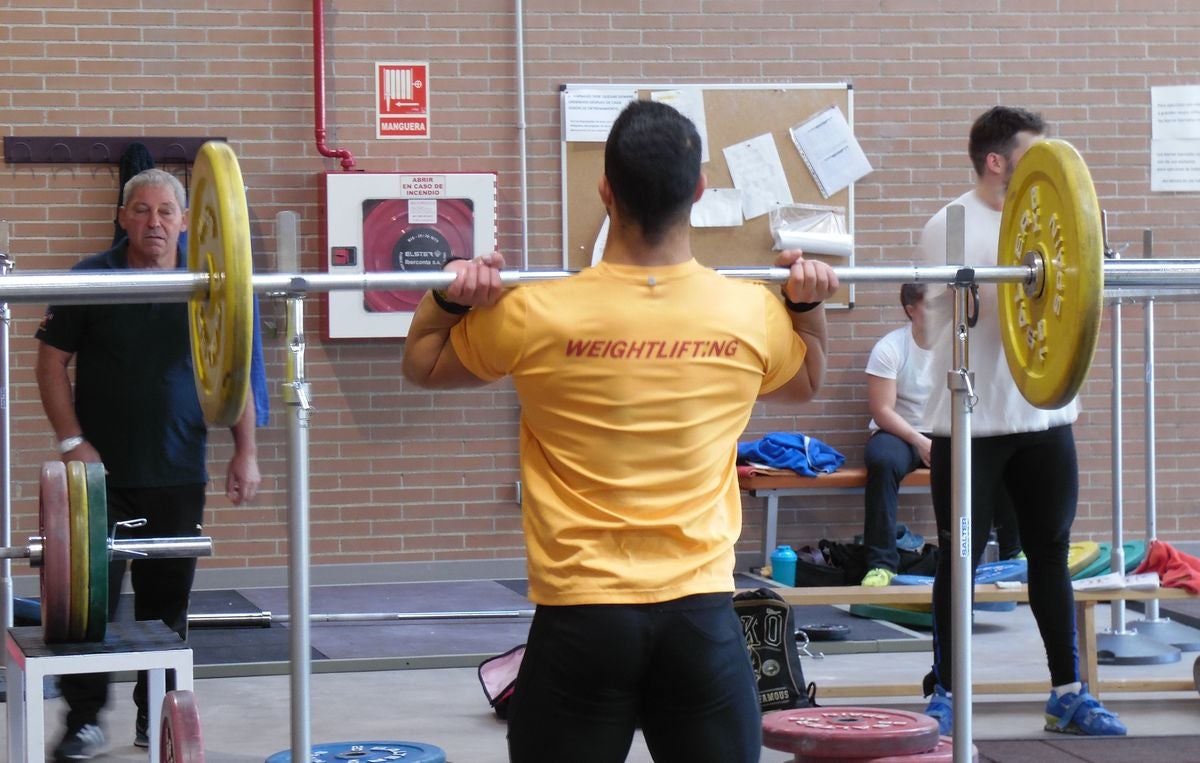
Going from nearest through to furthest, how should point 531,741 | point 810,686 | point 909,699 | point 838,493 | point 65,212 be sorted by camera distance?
1. point 531,741
2. point 810,686
3. point 909,699
4. point 65,212
5. point 838,493

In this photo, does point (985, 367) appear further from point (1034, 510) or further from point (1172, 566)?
point (1172, 566)

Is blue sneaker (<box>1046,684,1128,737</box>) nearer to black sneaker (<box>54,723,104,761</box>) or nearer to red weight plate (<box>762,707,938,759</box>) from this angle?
red weight plate (<box>762,707,938,759</box>)

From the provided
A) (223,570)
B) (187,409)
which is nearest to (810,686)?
(187,409)

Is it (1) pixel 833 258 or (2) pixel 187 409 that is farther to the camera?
(1) pixel 833 258

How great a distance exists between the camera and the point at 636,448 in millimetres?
1900

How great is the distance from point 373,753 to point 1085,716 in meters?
1.75

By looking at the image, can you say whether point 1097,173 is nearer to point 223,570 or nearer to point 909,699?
point 909,699

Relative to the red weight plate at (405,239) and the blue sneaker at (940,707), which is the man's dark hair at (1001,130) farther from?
the red weight plate at (405,239)

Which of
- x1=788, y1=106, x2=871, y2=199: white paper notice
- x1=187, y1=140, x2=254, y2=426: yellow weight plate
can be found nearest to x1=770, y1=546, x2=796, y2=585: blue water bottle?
x1=788, y1=106, x2=871, y2=199: white paper notice

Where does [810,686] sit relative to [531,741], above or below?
below

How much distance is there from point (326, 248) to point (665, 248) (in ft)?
14.9

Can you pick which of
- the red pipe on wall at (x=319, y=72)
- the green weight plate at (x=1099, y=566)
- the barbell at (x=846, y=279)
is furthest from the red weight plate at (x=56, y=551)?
the red pipe on wall at (x=319, y=72)

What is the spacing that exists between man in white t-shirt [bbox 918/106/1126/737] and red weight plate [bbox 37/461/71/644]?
6.32 feet

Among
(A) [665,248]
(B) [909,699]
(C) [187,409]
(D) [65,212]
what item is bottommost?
(B) [909,699]
